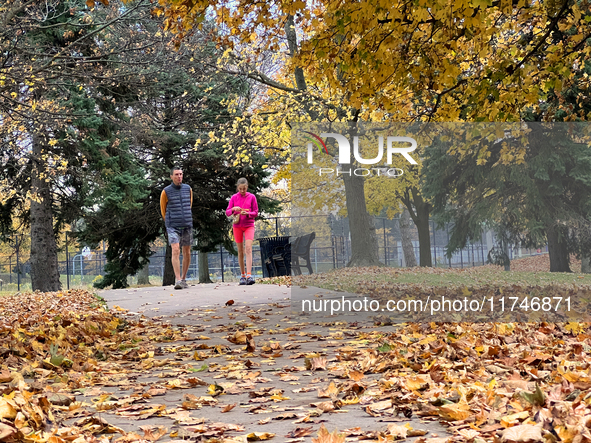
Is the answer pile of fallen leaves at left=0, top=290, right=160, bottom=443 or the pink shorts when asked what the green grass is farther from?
pile of fallen leaves at left=0, top=290, right=160, bottom=443

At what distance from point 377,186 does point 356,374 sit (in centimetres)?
1837

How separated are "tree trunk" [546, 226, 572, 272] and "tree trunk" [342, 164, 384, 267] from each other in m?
3.24

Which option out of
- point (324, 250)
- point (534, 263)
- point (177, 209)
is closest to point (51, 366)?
point (177, 209)

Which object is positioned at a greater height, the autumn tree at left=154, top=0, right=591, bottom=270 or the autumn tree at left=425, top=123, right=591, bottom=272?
the autumn tree at left=154, top=0, right=591, bottom=270

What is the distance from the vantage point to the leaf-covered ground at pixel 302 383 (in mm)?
2566

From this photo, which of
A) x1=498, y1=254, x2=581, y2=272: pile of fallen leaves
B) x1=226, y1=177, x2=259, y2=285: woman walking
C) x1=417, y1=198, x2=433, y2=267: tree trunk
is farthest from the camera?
x1=498, y1=254, x2=581, y2=272: pile of fallen leaves

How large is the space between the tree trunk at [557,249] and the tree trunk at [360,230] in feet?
Answer: 10.6

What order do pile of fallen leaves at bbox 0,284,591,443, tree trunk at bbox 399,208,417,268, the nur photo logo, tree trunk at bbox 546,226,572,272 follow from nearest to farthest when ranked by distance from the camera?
pile of fallen leaves at bbox 0,284,591,443
the nur photo logo
tree trunk at bbox 546,226,572,272
tree trunk at bbox 399,208,417,268

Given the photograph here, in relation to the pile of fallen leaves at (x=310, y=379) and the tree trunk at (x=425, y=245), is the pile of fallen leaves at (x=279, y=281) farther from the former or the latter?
the pile of fallen leaves at (x=310, y=379)

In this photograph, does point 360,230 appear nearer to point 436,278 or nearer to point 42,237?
point 436,278

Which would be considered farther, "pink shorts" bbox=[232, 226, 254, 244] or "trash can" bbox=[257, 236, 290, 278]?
"trash can" bbox=[257, 236, 290, 278]

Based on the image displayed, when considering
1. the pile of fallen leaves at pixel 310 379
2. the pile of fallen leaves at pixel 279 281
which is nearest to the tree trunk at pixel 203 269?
the pile of fallen leaves at pixel 279 281

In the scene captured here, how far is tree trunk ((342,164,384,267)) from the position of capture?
11234 mm

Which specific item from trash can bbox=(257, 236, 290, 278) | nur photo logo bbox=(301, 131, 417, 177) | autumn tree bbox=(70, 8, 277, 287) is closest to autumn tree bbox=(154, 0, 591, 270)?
nur photo logo bbox=(301, 131, 417, 177)
